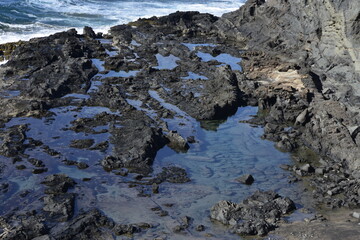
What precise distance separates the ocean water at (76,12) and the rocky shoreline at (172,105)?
7.14m

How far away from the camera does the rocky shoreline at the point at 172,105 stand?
1707 centimetres

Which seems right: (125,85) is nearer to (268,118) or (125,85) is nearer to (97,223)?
(268,118)

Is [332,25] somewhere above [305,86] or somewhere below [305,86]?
above

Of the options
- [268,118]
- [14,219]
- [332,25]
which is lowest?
[14,219]

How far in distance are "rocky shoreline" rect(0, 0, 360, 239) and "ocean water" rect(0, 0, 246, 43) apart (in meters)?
7.14

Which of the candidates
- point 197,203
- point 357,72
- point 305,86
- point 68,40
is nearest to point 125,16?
point 68,40

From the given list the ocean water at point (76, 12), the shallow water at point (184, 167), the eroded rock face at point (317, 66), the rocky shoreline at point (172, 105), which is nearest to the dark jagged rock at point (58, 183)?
the rocky shoreline at point (172, 105)

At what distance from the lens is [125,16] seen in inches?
2066

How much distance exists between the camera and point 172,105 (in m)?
27.2

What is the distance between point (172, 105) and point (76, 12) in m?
31.0

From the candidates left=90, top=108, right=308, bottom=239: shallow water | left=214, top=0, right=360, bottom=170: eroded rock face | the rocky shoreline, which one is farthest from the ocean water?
left=90, top=108, right=308, bottom=239: shallow water

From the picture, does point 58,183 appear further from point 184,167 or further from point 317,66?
point 317,66

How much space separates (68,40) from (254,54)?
49.3 feet

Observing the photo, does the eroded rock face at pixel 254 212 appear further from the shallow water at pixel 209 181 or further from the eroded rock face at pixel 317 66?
the eroded rock face at pixel 317 66
